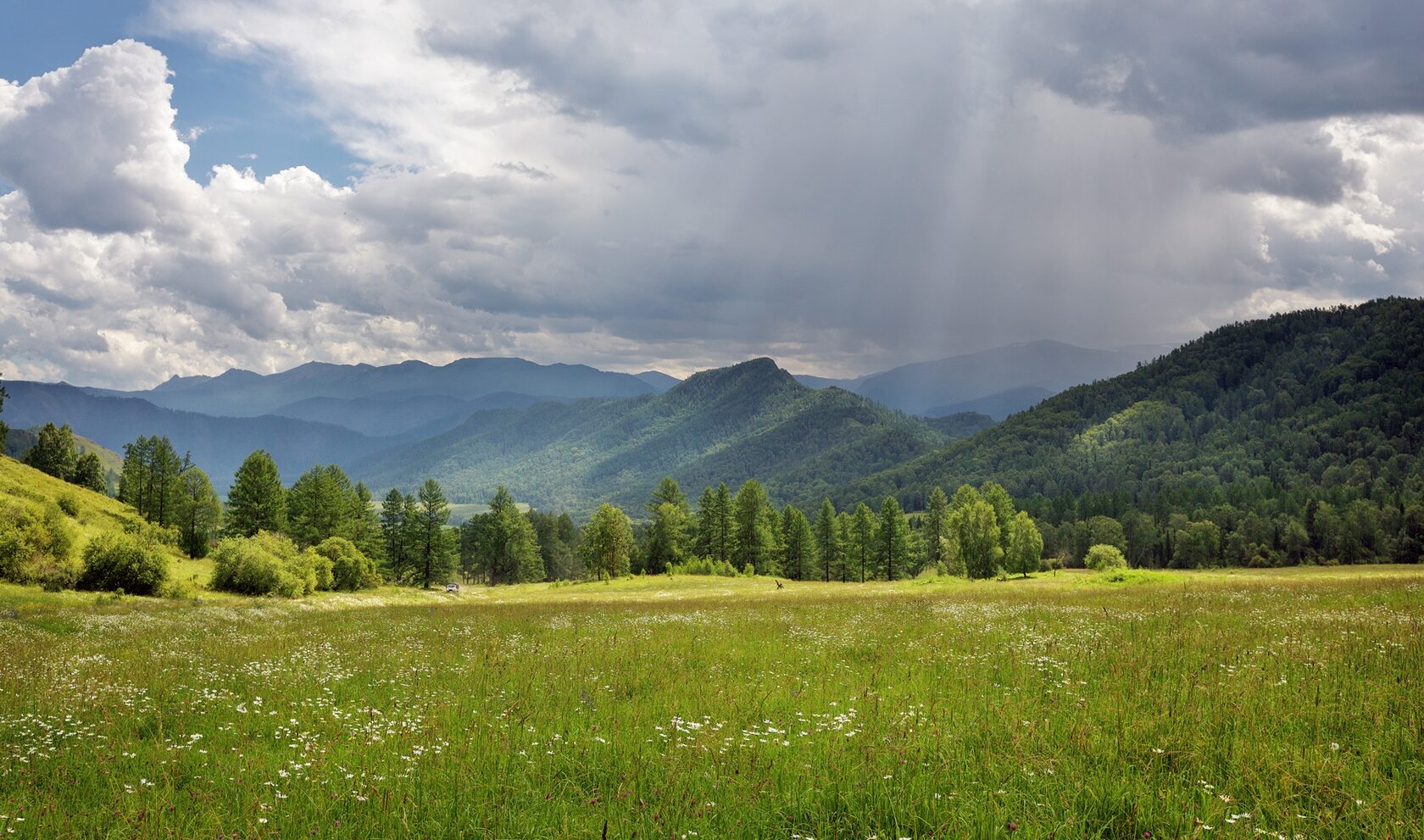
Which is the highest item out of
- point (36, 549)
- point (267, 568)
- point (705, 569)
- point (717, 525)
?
point (36, 549)

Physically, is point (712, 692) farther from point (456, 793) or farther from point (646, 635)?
point (646, 635)

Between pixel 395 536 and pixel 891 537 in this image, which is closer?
pixel 395 536

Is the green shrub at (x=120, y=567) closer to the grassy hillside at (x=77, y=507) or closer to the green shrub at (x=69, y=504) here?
the grassy hillside at (x=77, y=507)

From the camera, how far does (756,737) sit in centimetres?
773

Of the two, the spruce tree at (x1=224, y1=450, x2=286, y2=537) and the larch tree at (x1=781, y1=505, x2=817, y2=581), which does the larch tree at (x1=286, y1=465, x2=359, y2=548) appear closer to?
the spruce tree at (x1=224, y1=450, x2=286, y2=537)

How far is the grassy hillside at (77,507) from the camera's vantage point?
1975 inches

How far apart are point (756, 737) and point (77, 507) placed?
81.9m

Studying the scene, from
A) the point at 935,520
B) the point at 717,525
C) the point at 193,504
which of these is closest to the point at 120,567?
the point at 193,504

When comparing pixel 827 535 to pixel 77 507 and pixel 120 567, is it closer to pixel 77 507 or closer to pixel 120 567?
pixel 120 567

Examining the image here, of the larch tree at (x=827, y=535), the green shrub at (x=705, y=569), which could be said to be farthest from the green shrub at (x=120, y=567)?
the larch tree at (x=827, y=535)

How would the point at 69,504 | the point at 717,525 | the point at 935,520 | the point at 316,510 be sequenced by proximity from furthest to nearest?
the point at 935,520 < the point at 717,525 < the point at 316,510 < the point at 69,504

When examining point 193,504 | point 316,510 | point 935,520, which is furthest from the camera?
point 935,520

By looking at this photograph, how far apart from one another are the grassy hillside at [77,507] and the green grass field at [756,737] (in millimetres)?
48962

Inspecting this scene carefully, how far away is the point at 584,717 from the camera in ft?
29.2
